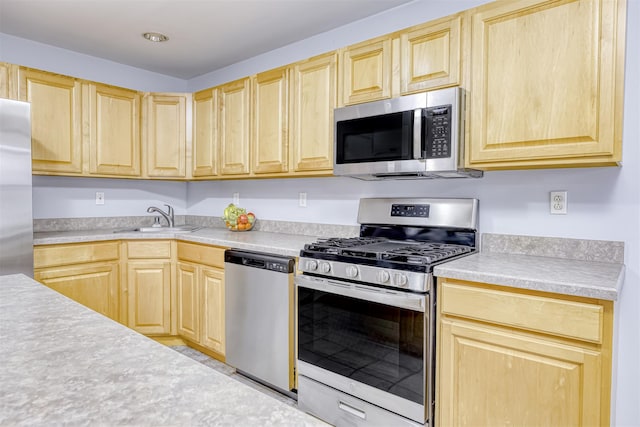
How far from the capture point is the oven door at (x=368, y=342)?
1.73 metres

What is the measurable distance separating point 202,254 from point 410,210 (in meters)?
1.48

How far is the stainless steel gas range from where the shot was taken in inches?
68.3

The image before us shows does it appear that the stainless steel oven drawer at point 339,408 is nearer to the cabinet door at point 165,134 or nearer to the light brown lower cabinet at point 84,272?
the light brown lower cabinet at point 84,272

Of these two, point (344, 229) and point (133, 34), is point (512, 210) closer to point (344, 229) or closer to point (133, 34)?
point (344, 229)

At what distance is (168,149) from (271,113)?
1.16 meters

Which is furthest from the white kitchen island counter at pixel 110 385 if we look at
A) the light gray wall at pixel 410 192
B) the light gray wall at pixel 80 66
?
the light gray wall at pixel 80 66

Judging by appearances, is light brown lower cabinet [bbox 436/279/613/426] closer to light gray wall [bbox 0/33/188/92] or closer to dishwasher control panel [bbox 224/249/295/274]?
dishwasher control panel [bbox 224/249/295/274]

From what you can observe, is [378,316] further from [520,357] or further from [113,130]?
[113,130]

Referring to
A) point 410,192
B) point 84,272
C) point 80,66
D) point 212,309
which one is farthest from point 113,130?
point 410,192

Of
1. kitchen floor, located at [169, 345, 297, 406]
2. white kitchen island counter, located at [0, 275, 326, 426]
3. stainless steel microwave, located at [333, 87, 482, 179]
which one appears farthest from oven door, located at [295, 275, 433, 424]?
white kitchen island counter, located at [0, 275, 326, 426]

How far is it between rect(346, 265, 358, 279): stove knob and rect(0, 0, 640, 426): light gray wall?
773 mm

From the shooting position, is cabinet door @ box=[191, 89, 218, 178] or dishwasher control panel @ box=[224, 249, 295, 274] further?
cabinet door @ box=[191, 89, 218, 178]

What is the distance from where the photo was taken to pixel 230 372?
8.98 feet

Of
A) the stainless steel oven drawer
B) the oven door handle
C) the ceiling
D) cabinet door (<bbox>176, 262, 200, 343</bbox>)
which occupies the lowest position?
the stainless steel oven drawer
